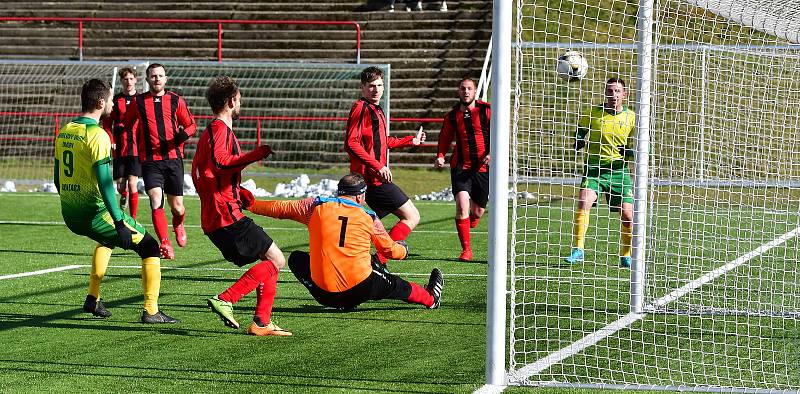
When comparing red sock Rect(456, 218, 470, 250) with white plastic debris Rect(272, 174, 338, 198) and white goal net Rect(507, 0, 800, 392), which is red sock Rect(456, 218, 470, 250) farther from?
white plastic debris Rect(272, 174, 338, 198)

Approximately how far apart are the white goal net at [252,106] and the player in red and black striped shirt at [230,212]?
1641 cm

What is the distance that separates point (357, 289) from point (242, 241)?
0.81m

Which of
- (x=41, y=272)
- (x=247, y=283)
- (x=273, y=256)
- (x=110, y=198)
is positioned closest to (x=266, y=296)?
(x=247, y=283)

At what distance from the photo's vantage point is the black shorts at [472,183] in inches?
451

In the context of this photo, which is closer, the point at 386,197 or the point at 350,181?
the point at 350,181

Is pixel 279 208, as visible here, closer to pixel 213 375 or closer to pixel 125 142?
pixel 213 375

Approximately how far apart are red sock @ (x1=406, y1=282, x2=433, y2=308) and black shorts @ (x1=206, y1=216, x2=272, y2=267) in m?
1.15

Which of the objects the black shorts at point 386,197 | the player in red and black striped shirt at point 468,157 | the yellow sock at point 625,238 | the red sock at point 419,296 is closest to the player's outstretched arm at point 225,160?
the red sock at point 419,296

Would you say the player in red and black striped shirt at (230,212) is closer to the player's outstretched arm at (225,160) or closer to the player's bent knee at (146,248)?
the player's outstretched arm at (225,160)

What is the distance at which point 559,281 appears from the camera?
9.18 m

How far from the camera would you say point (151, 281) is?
24.3 feet

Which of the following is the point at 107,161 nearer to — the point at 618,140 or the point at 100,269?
the point at 100,269

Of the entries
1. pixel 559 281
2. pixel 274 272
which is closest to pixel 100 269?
pixel 274 272

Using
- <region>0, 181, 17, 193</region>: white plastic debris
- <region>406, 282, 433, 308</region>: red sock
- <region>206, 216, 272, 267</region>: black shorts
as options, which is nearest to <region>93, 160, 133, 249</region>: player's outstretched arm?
<region>206, 216, 272, 267</region>: black shorts
